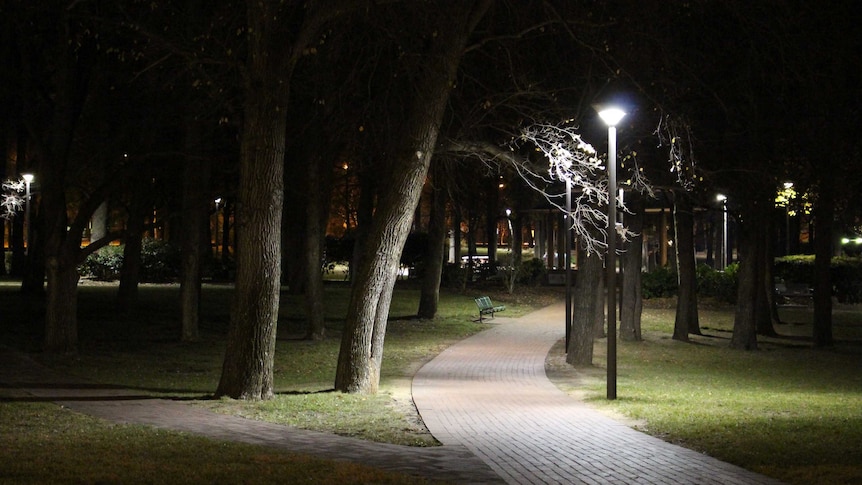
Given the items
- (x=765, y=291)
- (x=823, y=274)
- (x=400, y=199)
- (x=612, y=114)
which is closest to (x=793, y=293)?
(x=765, y=291)

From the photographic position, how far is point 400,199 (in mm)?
13742

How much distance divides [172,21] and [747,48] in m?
12.1

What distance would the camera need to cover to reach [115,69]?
65.3 feet

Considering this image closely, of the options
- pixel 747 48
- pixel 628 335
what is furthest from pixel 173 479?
pixel 628 335

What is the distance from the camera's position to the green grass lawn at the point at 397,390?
841cm

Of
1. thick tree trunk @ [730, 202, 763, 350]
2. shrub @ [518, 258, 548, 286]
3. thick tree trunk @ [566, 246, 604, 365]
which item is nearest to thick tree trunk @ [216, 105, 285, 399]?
thick tree trunk @ [566, 246, 604, 365]

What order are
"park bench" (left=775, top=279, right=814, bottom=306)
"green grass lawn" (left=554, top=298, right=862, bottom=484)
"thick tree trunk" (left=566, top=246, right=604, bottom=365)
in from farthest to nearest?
"park bench" (left=775, top=279, right=814, bottom=306) → "thick tree trunk" (left=566, top=246, right=604, bottom=365) → "green grass lawn" (left=554, top=298, right=862, bottom=484)

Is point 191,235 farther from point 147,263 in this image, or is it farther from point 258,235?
point 147,263

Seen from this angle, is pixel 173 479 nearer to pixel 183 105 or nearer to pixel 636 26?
pixel 636 26

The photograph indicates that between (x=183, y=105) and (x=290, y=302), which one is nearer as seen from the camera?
(x=183, y=105)

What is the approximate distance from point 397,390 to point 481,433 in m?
4.41

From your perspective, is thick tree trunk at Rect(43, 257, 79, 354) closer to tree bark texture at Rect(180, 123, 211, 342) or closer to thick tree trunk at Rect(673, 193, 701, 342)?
tree bark texture at Rect(180, 123, 211, 342)

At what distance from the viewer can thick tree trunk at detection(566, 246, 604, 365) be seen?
62.9 ft

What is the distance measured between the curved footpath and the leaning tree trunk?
112cm
